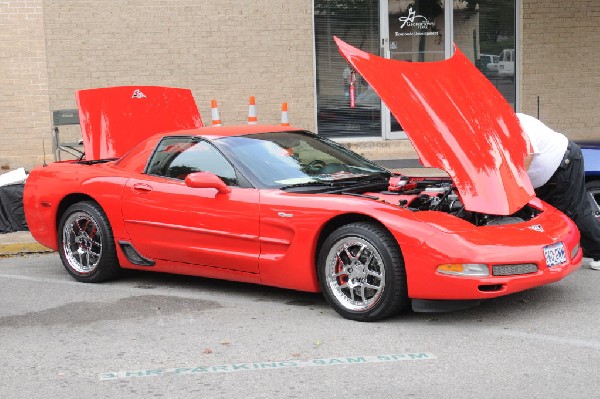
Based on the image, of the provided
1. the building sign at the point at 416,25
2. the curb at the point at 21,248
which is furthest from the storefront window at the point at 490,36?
the curb at the point at 21,248

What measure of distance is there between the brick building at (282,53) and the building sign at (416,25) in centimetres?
2

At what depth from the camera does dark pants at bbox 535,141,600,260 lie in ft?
24.6

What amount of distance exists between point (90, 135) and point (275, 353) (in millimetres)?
3894

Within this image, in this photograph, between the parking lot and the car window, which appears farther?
the car window

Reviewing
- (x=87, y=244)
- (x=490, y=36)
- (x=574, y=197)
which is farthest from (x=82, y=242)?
(x=490, y=36)

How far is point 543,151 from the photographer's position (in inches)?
290

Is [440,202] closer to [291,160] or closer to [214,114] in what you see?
[291,160]

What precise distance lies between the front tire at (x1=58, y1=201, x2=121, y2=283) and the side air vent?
0.11m

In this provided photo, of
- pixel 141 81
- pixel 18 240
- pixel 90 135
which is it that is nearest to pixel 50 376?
pixel 90 135

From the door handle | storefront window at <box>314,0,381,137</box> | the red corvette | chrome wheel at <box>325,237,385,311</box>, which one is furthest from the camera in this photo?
storefront window at <box>314,0,381,137</box>

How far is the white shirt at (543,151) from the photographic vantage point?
24.2 ft

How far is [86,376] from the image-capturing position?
5.12 m

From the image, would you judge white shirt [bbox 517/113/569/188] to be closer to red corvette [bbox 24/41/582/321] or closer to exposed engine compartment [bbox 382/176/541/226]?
red corvette [bbox 24/41/582/321]

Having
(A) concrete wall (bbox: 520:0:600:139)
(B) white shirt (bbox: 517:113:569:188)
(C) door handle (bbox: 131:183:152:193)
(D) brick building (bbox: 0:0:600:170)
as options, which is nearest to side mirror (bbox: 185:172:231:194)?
(C) door handle (bbox: 131:183:152:193)
